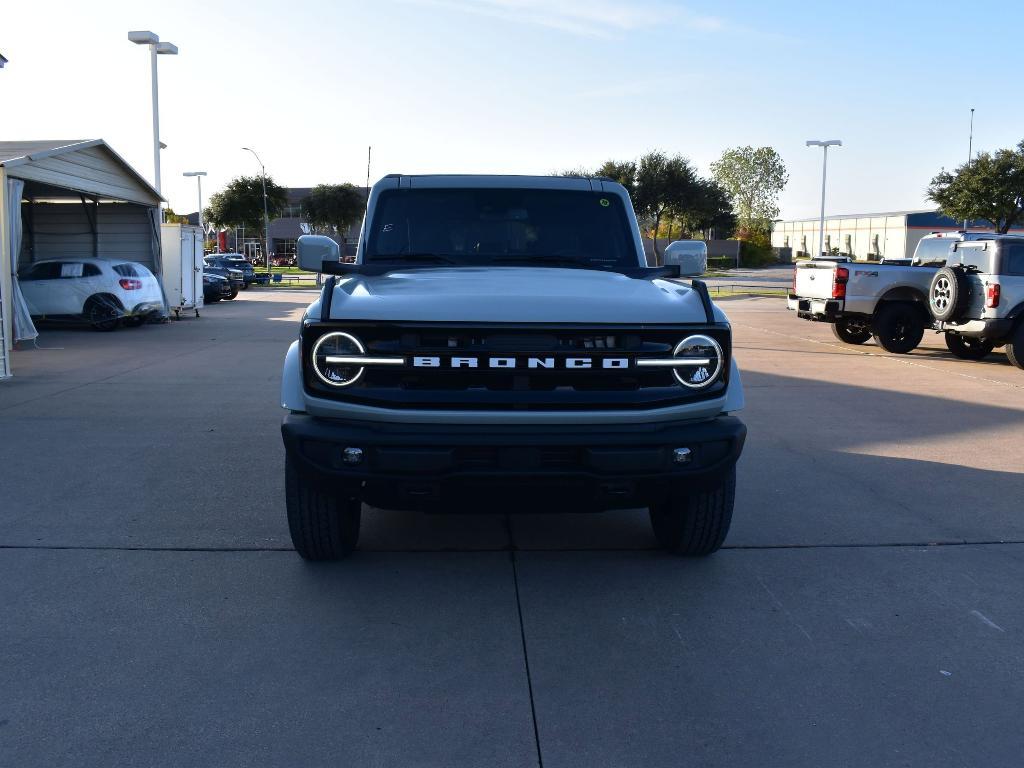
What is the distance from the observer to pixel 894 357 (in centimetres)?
1544

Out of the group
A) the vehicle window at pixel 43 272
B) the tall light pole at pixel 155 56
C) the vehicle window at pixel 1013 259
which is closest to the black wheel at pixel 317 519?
the vehicle window at pixel 1013 259

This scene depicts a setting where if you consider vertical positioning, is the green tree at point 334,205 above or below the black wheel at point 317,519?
above

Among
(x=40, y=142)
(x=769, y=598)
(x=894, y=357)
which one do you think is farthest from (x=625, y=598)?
(x=40, y=142)

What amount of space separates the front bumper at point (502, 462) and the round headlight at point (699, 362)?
9.2 inches

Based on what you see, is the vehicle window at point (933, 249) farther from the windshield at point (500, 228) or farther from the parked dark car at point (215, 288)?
the parked dark car at point (215, 288)

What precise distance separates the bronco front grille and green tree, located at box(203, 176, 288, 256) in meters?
74.7

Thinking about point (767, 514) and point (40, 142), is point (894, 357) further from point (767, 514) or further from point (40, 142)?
point (40, 142)

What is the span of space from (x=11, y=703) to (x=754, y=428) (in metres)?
6.80

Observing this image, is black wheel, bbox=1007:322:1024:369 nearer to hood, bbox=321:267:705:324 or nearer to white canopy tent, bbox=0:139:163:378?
hood, bbox=321:267:705:324

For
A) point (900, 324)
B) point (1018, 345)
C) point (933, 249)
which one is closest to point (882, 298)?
point (900, 324)

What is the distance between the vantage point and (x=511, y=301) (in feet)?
13.5

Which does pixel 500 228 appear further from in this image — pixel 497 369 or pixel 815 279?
pixel 815 279

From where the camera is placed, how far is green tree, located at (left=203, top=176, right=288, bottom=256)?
7575cm

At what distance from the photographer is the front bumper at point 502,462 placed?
390 centimetres
